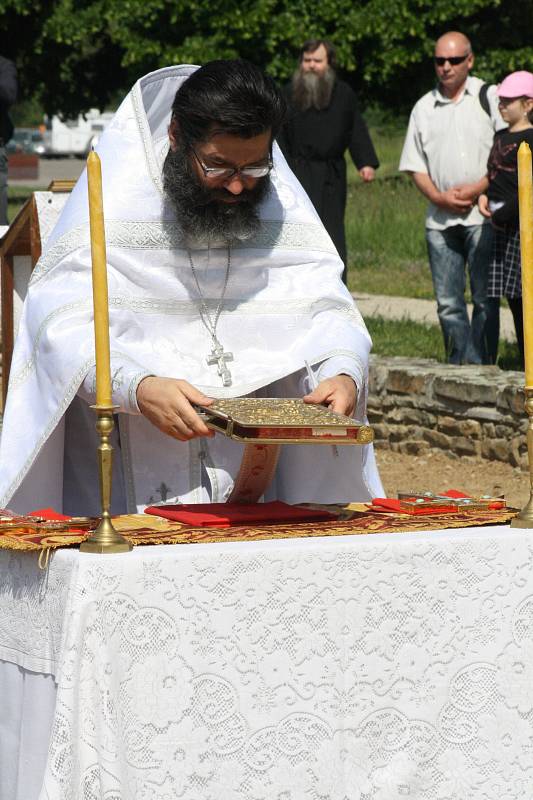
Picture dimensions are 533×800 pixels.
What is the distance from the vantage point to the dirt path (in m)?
8.09

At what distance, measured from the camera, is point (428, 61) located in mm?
28469

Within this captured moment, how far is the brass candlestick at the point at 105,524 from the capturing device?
2.75 m

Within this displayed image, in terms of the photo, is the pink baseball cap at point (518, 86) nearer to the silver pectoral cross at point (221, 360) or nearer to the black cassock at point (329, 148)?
the black cassock at point (329, 148)

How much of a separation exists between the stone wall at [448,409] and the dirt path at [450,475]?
7cm

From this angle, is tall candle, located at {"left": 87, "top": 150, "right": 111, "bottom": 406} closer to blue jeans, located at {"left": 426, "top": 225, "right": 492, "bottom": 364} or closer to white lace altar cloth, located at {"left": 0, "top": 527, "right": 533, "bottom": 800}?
white lace altar cloth, located at {"left": 0, "top": 527, "right": 533, "bottom": 800}

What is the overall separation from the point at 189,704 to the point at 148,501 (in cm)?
111

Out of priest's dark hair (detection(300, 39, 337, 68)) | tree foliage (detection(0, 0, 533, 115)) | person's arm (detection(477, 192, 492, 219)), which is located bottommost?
person's arm (detection(477, 192, 492, 219))

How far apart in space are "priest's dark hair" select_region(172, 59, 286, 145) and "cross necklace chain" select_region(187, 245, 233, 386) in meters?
0.37

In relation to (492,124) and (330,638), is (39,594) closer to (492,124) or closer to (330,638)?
(330,638)

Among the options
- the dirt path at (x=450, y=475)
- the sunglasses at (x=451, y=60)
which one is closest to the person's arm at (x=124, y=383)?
the dirt path at (x=450, y=475)

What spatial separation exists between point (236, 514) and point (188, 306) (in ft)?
2.66

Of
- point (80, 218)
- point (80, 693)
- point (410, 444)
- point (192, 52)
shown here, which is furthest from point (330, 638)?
point (192, 52)

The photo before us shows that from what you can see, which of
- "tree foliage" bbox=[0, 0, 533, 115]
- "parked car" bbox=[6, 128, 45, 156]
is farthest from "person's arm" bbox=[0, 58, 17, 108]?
"parked car" bbox=[6, 128, 45, 156]

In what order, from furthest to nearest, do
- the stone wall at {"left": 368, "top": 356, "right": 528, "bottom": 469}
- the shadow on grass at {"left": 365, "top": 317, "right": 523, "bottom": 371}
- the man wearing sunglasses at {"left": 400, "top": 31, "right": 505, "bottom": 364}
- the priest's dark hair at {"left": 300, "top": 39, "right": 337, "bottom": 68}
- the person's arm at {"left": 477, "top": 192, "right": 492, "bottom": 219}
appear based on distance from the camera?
1. the priest's dark hair at {"left": 300, "top": 39, "right": 337, "bottom": 68}
2. the shadow on grass at {"left": 365, "top": 317, "right": 523, "bottom": 371}
3. the man wearing sunglasses at {"left": 400, "top": 31, "right": 505, "bottom": 364}
4. the person's arm at {"left": 477, "top": 192, "right": 492, "bottom": 219}
5. the stone wall at {"left": 368, "top": 356, "right": 528, "bottom": 469}
